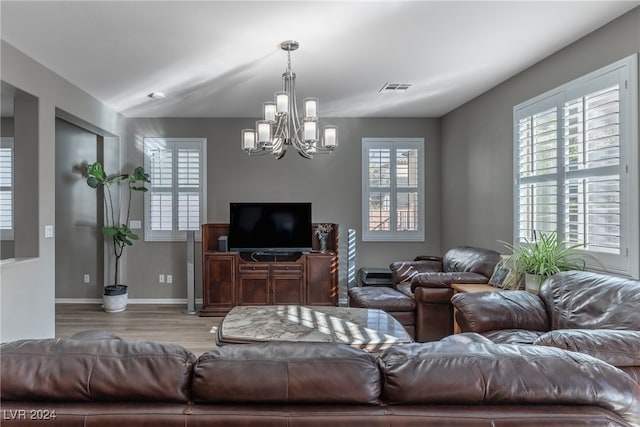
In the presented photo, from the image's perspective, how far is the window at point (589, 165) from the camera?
2.61 meters

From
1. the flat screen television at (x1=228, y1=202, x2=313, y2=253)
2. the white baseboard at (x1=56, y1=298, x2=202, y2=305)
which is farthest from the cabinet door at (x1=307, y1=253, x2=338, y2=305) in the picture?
the white baseboard at (x1=56, y1=298, x2=202, y2=305)

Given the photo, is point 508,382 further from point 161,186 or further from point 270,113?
point 161,186

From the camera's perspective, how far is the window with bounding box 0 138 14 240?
5387 mm

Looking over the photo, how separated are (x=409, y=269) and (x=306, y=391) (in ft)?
12.7

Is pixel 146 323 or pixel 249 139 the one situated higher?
pixel 249 139

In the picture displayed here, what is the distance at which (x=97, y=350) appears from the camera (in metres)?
1.11

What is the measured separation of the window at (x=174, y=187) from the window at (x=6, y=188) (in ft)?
6.22

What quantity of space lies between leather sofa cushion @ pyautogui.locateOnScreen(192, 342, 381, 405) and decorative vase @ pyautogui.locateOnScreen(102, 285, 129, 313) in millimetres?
4804

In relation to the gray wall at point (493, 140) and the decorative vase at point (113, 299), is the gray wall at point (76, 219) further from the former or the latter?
the gray wall at point (493, 140)

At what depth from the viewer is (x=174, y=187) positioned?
18.6ft

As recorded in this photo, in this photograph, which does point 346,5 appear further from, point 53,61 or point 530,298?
point 53,61

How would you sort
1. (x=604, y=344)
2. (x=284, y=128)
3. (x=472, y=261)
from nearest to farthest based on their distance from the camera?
(x=604, y=344) < (x=284, y=128) < (x=472, y=261)

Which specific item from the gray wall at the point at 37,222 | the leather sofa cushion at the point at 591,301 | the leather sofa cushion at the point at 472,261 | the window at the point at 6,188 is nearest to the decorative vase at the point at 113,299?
the gray wall at the point at 37,222

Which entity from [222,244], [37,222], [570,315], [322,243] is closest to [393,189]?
[322,243]
